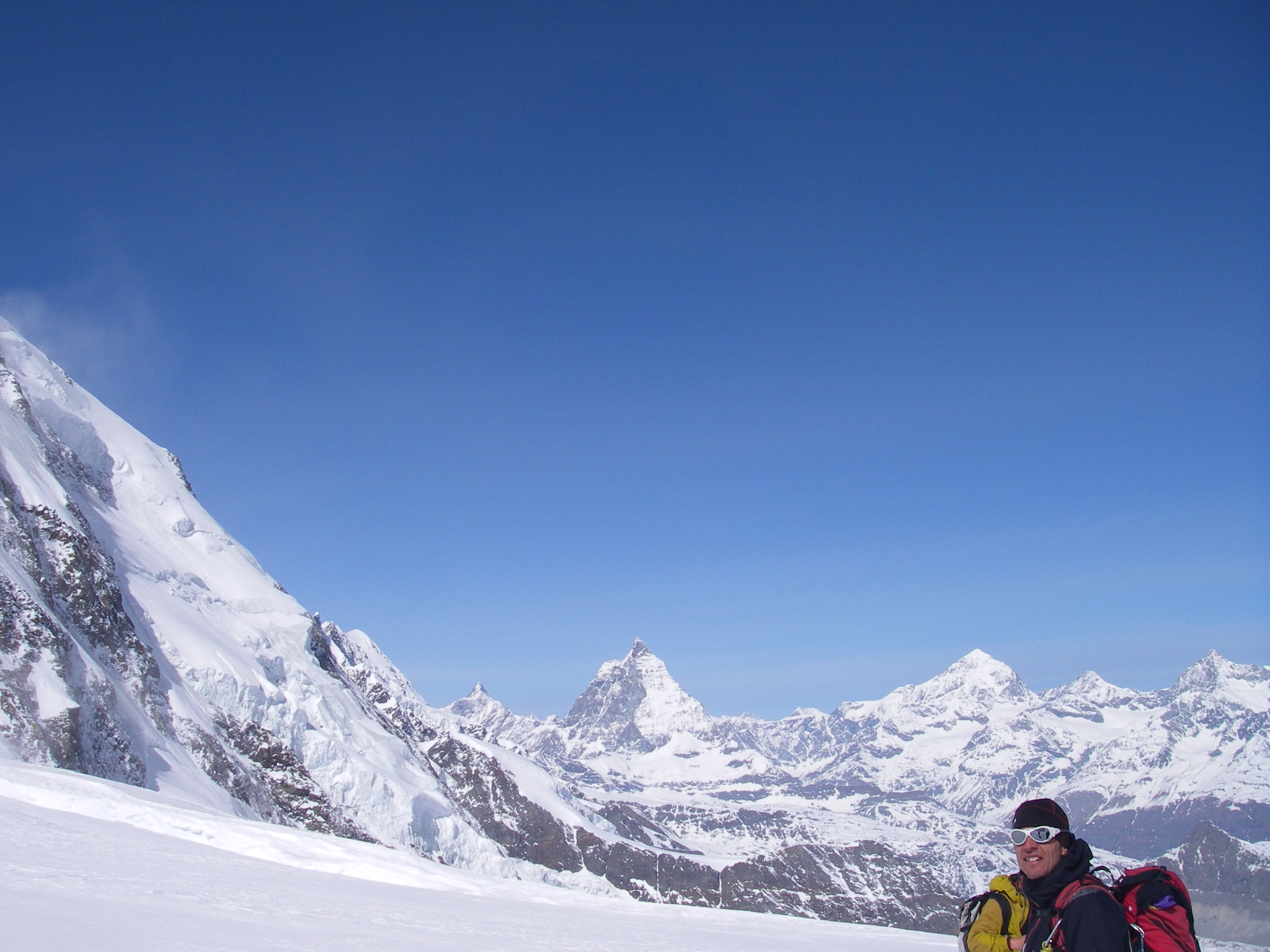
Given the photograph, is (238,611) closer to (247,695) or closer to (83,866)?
(247,695)

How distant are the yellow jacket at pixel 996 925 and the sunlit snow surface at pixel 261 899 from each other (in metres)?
7.38

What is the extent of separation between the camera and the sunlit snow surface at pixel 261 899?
958 cm

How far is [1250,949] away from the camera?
22.1 meters

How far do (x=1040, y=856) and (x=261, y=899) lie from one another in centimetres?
1234

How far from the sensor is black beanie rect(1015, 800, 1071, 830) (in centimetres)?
661

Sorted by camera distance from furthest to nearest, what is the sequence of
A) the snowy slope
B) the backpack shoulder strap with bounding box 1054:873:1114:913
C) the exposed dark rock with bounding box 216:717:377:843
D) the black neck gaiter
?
1. the exposed dark rock with bounding box 216:717:377:843
2. the snowy slope
3. the black neck gaiter
4. the backpack shoulder strap with bounding box 1054:873:1114:913

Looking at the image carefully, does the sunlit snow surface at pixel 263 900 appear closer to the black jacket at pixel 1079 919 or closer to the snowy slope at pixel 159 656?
the black jacket at pixel 1079 919

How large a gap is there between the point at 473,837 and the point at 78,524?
80.0 meters

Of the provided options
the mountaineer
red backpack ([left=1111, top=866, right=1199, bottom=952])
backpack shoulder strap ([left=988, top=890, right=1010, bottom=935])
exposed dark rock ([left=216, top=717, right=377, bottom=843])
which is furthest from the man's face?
exposed dark rock ([left=216, top=717, right=377, bottom=843])

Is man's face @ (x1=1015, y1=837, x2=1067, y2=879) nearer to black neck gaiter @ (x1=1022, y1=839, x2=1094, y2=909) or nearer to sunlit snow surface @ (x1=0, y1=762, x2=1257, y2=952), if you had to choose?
black neck gaiter @ (x1=1022, y1=839, x2=1094, y2=909)

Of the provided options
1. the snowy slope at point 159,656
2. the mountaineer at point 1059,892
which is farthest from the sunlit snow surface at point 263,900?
the snowy slope at point 159,656

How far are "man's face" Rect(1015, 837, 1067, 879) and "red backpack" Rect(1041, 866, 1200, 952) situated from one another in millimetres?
418

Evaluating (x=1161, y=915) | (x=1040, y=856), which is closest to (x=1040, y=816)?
(x=1040, y=856)

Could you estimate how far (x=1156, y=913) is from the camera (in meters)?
6.03
